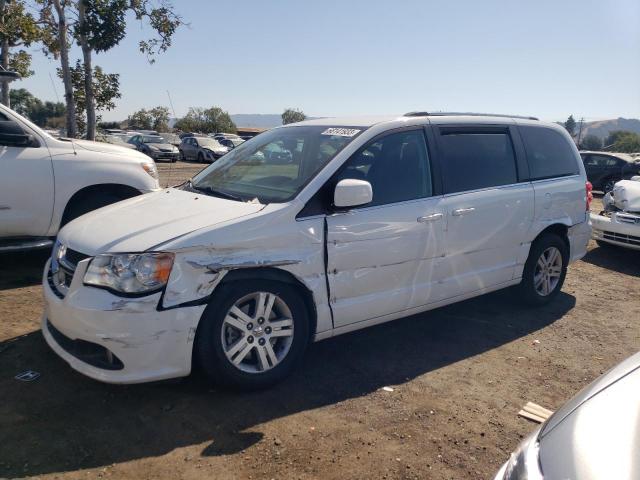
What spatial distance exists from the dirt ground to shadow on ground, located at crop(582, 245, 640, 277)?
9.59ft

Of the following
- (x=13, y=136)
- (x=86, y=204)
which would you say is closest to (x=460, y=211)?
(x=86, y=204)

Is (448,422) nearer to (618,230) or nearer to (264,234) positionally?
(264,234)

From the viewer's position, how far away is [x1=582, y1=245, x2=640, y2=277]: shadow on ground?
762 centimetres

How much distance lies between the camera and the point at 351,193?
3.66 m

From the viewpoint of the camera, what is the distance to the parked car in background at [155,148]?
29578mm

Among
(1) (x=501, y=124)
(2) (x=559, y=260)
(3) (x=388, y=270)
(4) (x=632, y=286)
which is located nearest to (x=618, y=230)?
(4) (x=632, y=286)

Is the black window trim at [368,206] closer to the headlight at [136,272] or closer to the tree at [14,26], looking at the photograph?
the headlight at [136,272]

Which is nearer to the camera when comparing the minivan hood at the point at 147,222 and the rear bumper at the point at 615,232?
the minivan hood at the point at 147,222

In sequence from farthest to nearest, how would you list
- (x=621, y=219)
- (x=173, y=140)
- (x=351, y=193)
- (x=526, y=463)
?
(x=173, y=140)
(x=621, y=219)
(x=351, y=193)
(x=526, y=463)

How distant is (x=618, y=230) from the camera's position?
25.8 ft

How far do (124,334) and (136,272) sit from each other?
35 cm

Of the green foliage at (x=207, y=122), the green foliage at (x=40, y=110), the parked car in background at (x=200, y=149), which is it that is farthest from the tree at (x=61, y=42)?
the green foliage at (x=207, y=122)

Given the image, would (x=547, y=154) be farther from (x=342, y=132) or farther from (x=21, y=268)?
(x=21, y=268)

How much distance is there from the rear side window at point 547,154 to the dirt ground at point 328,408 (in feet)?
4.90
